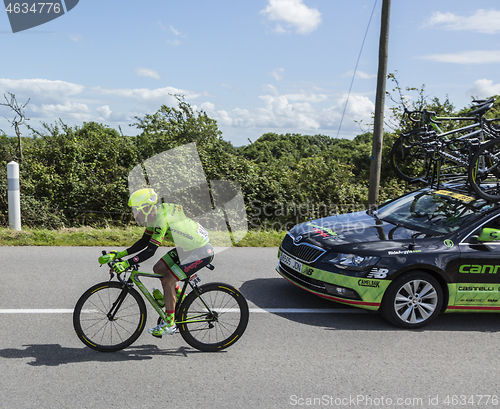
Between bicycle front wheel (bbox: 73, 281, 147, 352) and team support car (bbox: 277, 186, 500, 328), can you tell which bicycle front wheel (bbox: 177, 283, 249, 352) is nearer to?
bicycle front wheel (bbox: 73, 281, 147, 352)

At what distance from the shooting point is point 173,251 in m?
4.40

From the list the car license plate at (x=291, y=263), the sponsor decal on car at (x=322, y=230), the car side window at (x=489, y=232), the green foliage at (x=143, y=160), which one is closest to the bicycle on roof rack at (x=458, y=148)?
the car side window at (x=489, y=232)

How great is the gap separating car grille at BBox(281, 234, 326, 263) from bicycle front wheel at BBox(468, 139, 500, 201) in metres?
2.33

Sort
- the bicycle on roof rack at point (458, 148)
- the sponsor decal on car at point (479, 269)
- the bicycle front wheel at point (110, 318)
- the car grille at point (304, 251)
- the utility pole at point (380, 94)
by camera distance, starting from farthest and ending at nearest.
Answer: the utility pole at point (380, 94) → the bicycle on roof rack at point (458, 148) → the car grille at point (304, 251) → the sponsor decal on car at point (479, 269) → the bicycle front wheel at point (110, 318)

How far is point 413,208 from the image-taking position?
627cm

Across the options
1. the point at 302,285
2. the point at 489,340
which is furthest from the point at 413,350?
the point at 302,285

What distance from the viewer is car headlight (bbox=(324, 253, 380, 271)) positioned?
5.11m

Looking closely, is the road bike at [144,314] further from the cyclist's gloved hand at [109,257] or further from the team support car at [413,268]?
the team support car at [413,268]

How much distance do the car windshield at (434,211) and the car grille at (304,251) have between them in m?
1.31

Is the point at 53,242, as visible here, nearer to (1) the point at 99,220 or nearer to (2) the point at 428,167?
(1) the point at 99,220

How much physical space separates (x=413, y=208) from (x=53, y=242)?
6.91m

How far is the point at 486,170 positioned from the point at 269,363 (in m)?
4.12

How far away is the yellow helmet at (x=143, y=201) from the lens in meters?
4.04

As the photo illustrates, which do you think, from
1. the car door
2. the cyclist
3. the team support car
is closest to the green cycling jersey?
the cyclist
